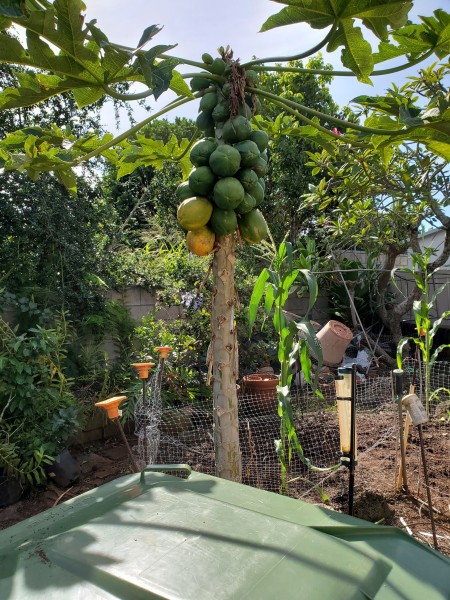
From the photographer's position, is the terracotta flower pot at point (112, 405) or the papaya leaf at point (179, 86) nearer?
the papaya leaf at point (179, 86)

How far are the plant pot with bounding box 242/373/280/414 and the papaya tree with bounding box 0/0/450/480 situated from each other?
3.15 meters

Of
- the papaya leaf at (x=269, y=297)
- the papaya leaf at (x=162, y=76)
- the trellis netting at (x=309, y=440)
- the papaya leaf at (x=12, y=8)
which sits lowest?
the trellis netting at (x=309, y=440)

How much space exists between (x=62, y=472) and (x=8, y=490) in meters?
0.42

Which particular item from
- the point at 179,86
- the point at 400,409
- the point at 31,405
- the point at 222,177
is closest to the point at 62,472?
the point at 31,405

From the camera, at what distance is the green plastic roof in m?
0.99

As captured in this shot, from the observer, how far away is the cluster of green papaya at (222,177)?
5.83ft

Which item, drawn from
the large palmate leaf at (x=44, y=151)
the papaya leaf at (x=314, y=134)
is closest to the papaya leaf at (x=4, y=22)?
the large palmate leaf at (x=44, y=151)

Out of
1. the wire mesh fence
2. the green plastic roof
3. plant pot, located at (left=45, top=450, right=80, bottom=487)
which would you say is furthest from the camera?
plant pot, located at (left=45, top=450, right=80, bottom=487)

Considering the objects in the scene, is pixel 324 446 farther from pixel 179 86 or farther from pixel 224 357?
pixel 179 86

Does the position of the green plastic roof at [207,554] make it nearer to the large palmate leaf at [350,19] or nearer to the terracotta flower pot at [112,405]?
the terracotta flower pot at [112,405]

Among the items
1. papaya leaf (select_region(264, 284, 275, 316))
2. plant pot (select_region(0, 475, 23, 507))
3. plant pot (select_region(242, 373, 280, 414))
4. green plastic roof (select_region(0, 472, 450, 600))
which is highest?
papaya leaf (select_region(264, 284, 275, 316))

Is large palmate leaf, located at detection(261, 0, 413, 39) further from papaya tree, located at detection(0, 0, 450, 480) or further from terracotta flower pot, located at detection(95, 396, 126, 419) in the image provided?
terracotta flower pot, located at detection(95, 396, 126, 419)

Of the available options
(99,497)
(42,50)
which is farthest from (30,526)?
(42,50)

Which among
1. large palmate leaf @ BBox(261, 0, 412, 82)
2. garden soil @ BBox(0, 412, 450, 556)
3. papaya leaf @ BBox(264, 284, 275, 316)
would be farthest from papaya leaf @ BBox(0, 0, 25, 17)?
garden soil @ BBox(0, 412, 450, 556)
